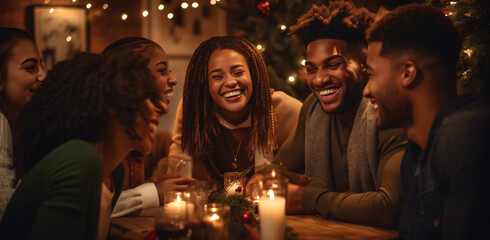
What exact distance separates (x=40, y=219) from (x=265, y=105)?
2036 millimetres

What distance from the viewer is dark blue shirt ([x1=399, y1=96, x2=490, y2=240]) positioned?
1.57 m

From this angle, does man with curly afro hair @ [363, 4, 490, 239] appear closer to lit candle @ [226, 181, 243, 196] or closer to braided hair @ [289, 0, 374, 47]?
braided hair @ [289, 0, 374, 47]

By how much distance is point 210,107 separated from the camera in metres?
3.29

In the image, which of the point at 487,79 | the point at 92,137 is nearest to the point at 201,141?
the point at 92,137

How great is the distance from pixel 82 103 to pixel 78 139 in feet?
0.43

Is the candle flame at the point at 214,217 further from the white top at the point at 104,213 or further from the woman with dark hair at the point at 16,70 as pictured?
the woman with dark hair at the point at 16,70

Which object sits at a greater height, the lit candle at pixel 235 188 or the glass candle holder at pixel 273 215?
the lit candle at pixel 235 188

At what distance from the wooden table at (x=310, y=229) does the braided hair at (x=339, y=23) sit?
1043 mm

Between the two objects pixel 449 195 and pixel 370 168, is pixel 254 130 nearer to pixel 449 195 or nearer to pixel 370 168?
pixel 370 168

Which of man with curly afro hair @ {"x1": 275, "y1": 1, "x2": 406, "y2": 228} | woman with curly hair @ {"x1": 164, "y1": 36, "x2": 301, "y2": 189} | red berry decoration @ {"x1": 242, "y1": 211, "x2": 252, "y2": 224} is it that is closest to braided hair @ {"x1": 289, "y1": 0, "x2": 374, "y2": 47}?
man with curly afro hair @ {"x1": 275, "y1": 1, "x2": 406, "y2": 228}

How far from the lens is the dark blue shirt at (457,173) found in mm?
1565

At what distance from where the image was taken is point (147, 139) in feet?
6.03

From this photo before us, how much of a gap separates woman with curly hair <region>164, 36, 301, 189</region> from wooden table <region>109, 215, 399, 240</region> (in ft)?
3.38

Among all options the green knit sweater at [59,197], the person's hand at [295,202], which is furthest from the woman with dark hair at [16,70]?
the person's hand at [295,202]
